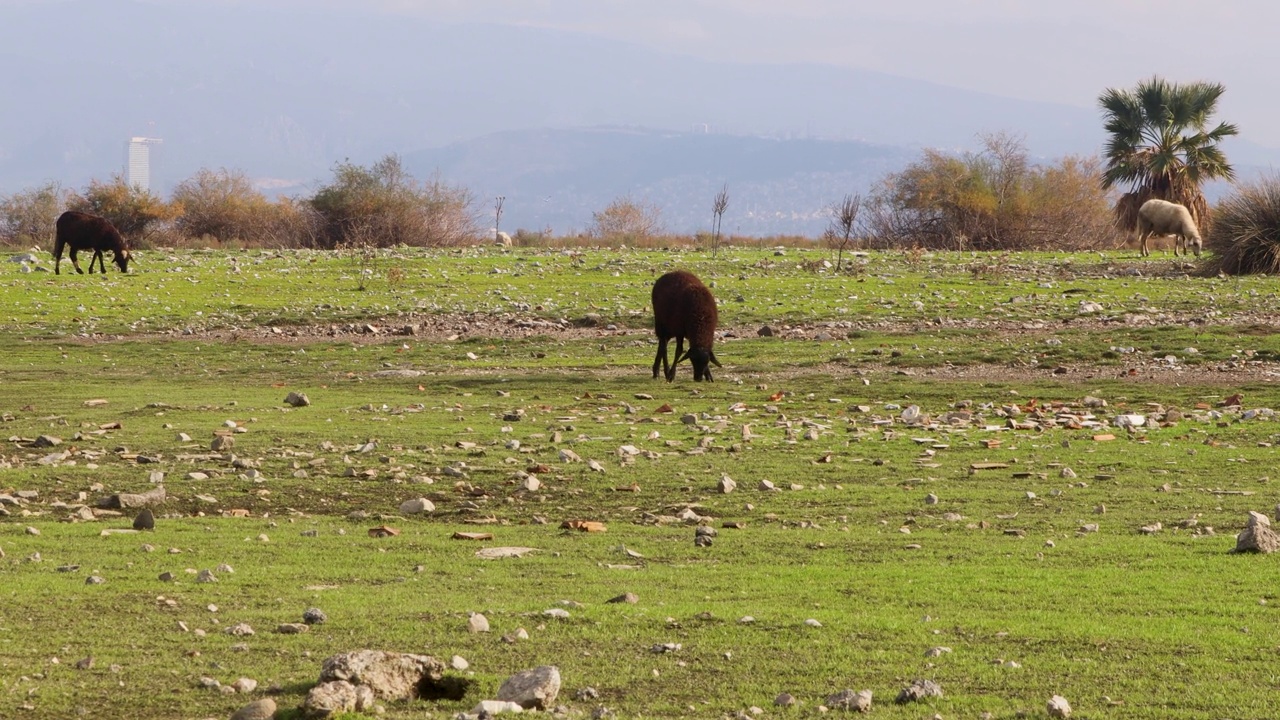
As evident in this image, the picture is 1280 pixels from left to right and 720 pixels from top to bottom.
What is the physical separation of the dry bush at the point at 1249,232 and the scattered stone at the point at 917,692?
32.9 m

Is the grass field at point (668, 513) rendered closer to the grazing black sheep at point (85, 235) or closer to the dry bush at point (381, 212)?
the grazing black sheep at point (85, 235)

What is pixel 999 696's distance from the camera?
5801 millimetres

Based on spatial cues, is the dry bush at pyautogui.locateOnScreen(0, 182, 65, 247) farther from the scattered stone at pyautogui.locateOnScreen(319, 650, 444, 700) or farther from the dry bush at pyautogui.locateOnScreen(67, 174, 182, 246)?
A: the scattered stone at pyautogui.locateOnScreen(319, 650, 444, 700)

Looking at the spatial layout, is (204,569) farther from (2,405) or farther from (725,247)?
(725,247)

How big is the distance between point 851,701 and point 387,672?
1.86 meters

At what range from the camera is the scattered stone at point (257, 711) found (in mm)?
5340

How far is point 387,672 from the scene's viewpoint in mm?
5629

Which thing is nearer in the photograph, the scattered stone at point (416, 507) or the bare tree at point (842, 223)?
the scattered stone at point (416, 507)

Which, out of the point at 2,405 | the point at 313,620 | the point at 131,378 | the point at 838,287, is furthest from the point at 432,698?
the point at 838,287

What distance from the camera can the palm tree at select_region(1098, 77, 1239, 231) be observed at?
5169 cm

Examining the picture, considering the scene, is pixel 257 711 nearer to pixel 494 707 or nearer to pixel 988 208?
pixel 494 707

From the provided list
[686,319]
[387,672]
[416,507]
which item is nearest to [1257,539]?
[387,672]

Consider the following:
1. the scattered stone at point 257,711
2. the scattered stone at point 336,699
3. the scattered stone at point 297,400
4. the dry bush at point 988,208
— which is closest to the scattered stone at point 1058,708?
the scattered stone at point 336,699

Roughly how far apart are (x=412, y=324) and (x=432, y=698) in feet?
74.6
